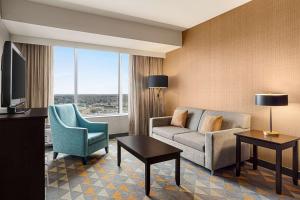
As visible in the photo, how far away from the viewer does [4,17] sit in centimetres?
293

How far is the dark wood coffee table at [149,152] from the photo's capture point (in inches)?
89.4

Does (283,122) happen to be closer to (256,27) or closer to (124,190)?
(256,27)

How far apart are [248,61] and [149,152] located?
2.37m

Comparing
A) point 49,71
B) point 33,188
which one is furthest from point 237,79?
point 49,71

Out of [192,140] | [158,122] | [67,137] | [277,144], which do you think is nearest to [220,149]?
[192,140]

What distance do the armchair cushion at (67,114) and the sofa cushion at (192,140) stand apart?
6.81 feet

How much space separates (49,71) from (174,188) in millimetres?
3530

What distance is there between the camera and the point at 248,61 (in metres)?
3.29

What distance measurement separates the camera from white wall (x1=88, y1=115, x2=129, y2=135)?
4938 millimetres

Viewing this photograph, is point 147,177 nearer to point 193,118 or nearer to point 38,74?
point 193,118

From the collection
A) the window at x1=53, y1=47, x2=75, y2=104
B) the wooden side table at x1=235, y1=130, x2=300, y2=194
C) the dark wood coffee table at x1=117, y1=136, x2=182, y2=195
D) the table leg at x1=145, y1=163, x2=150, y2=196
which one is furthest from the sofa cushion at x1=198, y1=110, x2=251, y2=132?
the window at x1=53, y1=47, x2=75, y2=104

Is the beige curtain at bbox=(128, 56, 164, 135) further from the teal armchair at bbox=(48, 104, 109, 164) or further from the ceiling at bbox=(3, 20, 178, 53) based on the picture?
the teal armchair at bbox=(48, 104, 109, 164)

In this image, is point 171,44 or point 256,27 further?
point 171,44

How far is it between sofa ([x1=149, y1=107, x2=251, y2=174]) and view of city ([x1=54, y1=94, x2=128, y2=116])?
1.71 metres
